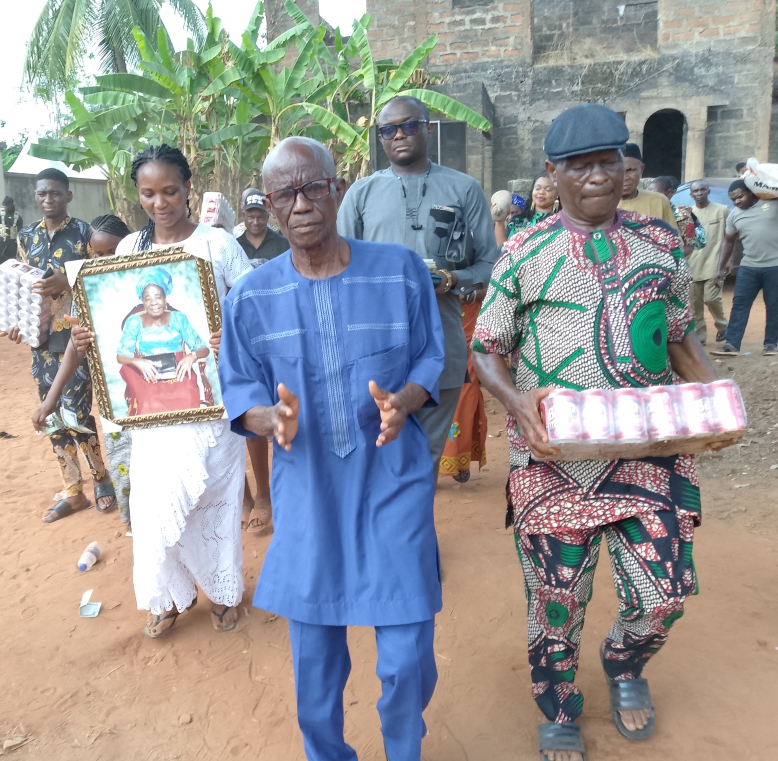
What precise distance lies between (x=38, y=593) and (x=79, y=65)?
1940cm

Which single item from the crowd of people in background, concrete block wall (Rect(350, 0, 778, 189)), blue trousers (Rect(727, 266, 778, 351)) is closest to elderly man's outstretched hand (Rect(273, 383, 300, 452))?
the crowd of people in background

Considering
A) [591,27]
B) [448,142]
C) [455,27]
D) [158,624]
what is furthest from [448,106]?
[158,624]

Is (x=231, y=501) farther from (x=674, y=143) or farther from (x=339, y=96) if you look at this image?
(x=674, y=143)

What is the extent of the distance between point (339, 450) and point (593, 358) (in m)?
0.82

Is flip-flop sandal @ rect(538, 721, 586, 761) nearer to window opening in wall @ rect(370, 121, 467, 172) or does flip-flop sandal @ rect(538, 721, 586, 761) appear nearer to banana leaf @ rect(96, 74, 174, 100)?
window opening in wall @ rect(370, 121, 467, 172)

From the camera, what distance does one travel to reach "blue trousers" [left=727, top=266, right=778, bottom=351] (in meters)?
8.10

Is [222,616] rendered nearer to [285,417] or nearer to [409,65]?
[285,417]

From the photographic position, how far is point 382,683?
2.00 metres

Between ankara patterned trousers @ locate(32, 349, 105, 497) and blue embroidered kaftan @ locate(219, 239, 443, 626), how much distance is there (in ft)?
10.5

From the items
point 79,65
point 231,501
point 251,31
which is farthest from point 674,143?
point 231,501

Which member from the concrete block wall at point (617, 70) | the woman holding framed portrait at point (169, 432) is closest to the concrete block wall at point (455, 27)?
the concrete block wall at point (617, 70)

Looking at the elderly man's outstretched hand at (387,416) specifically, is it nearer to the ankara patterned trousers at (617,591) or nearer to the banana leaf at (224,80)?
the ankara patterned trousers at (617,591)

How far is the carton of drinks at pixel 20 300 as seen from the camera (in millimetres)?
3982

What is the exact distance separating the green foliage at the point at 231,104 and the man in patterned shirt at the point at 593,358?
697 cm
